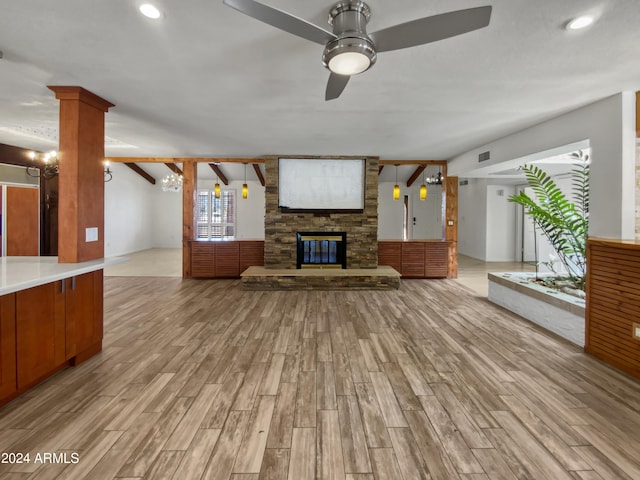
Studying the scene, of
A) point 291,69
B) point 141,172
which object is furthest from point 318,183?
point 141,172

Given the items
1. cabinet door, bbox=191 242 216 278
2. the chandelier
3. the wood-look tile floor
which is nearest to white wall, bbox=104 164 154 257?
the chandelier

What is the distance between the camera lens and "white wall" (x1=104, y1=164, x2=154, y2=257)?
29.9 ft

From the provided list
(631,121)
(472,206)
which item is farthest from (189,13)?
(472,206)

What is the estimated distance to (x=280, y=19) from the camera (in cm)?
152

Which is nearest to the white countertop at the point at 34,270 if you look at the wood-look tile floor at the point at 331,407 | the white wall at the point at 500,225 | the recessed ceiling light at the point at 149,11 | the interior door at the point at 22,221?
the wood-look tile floor at the point at 331,407

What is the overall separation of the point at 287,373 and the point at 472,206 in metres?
9.17

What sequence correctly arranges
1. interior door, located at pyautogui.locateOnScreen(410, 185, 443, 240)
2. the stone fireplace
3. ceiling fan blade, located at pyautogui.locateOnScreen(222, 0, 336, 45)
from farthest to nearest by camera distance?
interior door, located at pyautogui.locateOnScreen(410, 185, 443, 240) < the stone fireplace < ceiling fan blade, located at pyautogui.locateOnScreen(222, 0, 336, 45)

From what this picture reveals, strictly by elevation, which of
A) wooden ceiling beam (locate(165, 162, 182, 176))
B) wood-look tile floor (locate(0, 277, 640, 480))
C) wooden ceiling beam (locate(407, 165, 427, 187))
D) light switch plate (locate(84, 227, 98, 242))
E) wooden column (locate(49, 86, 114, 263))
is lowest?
wood-look tile floor (locate(0, 277, 640, 480))

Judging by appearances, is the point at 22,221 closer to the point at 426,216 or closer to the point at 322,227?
the point at 322,227

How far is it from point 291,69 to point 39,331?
9.37ft

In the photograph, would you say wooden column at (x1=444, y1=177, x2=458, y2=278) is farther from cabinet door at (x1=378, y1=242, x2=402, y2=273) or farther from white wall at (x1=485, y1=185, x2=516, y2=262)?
→ white wall at (x1=485, y1=185, x2=516, y2=262)

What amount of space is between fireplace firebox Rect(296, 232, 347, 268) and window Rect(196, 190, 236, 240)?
18.2ft

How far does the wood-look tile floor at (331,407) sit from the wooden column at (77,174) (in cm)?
111

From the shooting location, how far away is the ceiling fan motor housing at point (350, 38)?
1669 millimetres
